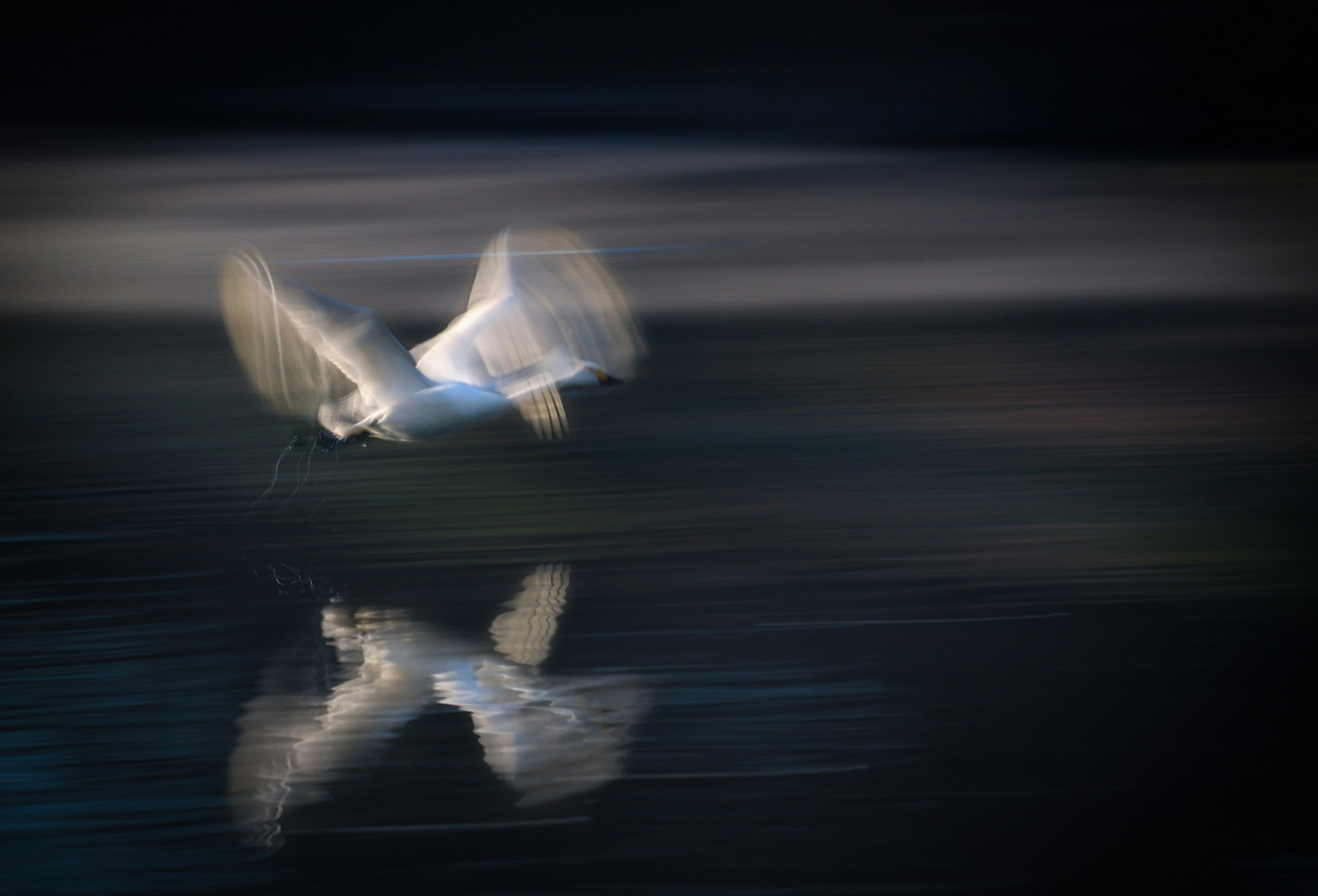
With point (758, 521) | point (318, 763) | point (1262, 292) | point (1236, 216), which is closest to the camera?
point (318, 763)

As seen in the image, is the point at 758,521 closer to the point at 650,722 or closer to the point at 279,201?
the point at 650,722

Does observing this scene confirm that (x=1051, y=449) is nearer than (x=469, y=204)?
Yes

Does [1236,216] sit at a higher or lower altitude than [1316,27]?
lower

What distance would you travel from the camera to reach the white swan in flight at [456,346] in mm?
4273

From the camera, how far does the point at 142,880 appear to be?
117 inches

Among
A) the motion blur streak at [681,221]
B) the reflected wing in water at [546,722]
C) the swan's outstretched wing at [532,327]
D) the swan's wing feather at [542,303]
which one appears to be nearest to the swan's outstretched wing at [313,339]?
the swan's outstretched wing at [532,327]

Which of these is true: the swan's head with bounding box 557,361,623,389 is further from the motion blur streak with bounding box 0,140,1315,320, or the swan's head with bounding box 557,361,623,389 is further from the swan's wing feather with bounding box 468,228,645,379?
the motion blur streak with bounding box 0,140,1315,320

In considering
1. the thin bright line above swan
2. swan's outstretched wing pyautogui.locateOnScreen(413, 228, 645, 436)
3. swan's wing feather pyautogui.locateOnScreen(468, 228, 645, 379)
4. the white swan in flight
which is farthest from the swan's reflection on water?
the thin bright line above swan

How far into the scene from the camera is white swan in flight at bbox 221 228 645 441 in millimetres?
4273

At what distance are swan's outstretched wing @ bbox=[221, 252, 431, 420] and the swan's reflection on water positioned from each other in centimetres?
68

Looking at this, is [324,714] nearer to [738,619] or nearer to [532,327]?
[738,619]

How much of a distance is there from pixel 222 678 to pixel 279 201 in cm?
913

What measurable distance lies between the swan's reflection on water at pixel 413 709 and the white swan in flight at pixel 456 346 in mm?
649

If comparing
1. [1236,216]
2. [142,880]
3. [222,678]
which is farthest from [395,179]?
[142,880]
